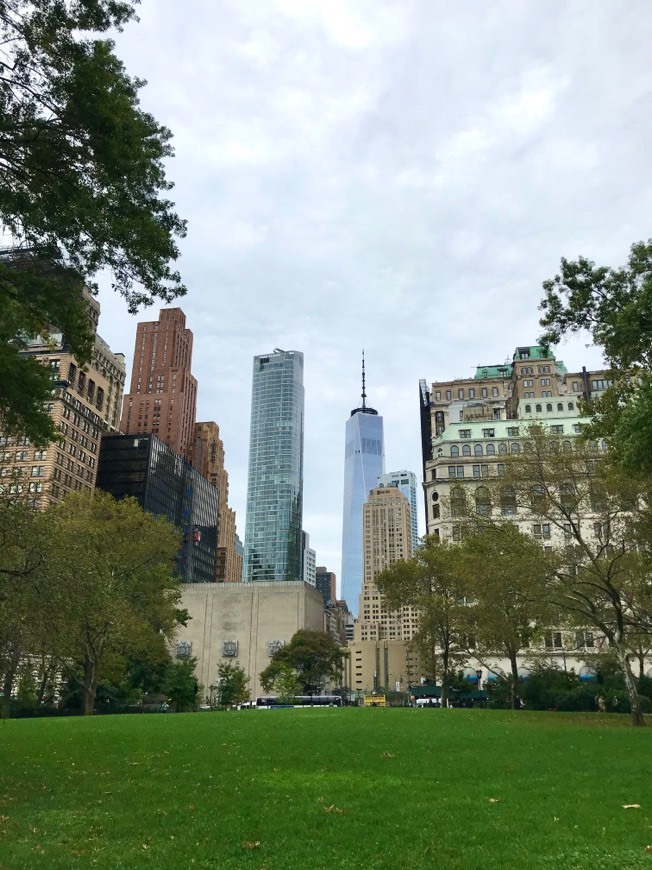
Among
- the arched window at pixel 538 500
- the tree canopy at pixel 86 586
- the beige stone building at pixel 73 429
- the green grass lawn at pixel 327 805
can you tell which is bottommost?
the green grass lawn at pixel 327 805

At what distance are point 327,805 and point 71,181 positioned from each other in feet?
44.6

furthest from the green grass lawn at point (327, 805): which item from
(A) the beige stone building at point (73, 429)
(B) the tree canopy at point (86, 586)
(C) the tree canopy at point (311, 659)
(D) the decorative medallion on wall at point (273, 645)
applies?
(A) the beige stone building at point (73, 429)

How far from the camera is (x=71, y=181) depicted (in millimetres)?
14766

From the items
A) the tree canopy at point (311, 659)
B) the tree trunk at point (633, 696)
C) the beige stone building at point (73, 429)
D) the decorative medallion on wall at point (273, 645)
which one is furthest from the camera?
the beige stone building at point (73, 429)

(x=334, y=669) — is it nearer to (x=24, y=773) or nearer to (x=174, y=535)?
(x=174, y=535)

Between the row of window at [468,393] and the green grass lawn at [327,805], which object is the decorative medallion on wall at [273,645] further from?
the green grass lawn at [327,805]

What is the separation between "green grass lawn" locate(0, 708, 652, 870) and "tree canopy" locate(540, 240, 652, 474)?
11173mm

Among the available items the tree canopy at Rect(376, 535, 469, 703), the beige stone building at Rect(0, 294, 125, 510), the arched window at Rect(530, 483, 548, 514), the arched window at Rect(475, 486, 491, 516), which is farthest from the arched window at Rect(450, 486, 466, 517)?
the beige stone building at Rect(0, 294, 125, 510)

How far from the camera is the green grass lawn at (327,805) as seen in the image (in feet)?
28.6

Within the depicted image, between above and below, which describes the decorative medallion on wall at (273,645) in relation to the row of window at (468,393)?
below

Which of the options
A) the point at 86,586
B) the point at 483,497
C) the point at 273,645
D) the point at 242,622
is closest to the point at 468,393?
the point at 273,645

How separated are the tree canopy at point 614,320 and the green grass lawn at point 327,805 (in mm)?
11173

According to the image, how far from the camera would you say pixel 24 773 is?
14922 millimetres

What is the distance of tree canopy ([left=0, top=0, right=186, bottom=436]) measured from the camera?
1399 cm
